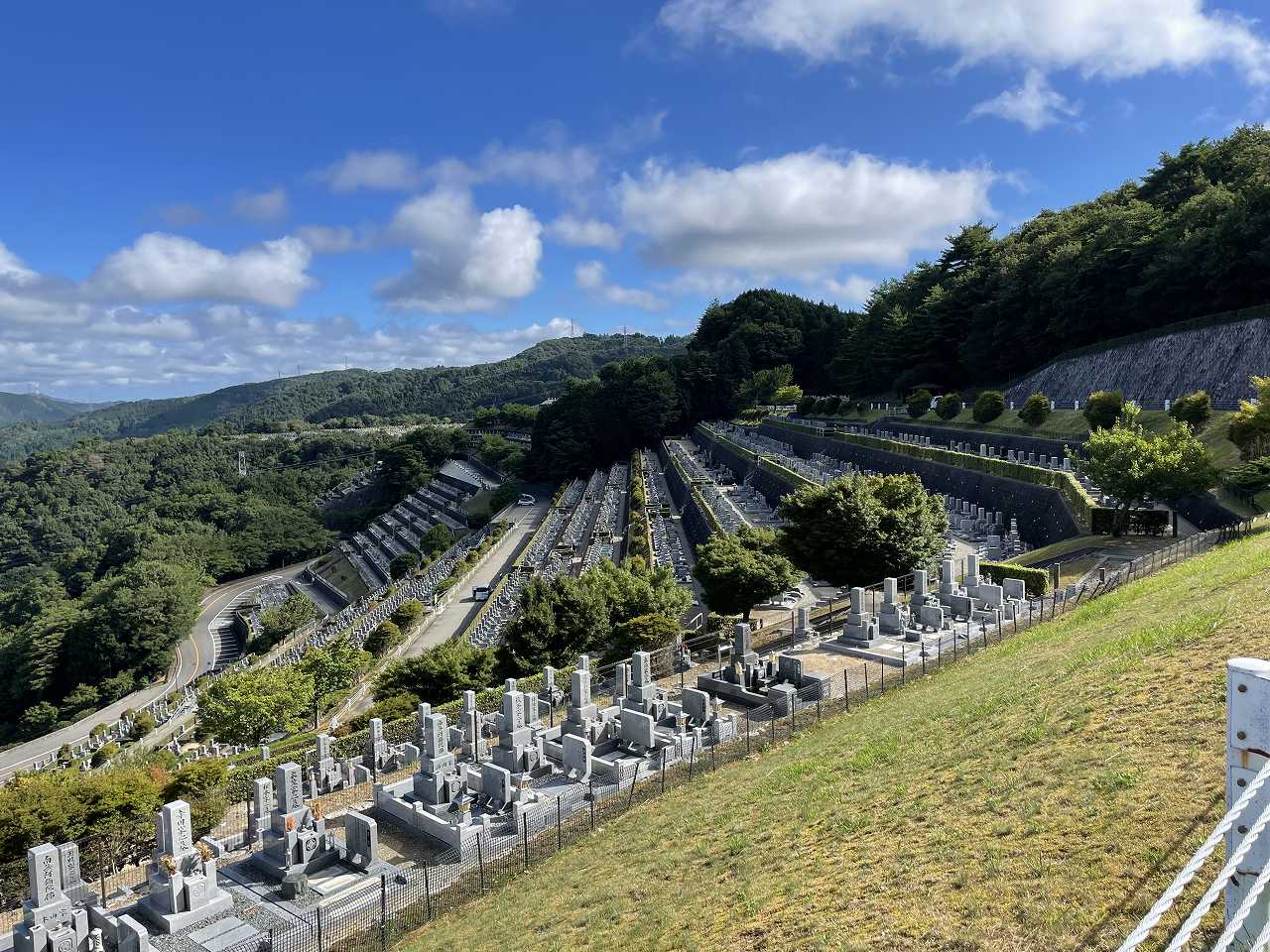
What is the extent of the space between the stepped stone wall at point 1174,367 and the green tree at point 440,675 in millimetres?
32122

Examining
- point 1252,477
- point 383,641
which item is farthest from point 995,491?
point 383,641

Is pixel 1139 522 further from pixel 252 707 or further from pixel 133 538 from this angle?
pixel 133 538

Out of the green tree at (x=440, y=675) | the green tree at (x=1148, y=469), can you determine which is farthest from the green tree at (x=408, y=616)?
the green tree at (x=1148, y=469)

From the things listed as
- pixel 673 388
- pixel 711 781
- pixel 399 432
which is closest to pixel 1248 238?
pixel 711 781

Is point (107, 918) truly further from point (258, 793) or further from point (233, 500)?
point (233, 500)

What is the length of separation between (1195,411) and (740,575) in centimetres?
2031

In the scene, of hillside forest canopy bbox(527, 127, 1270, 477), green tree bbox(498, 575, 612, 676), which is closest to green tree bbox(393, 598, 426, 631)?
green tree bbox(498, 575, 612, 676)

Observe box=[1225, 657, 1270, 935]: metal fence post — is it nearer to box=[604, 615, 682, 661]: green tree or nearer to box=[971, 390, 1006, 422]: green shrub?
box=[604, 615, 682, 661]: green tree

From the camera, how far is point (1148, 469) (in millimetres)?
24875

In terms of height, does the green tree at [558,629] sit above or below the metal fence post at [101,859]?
above

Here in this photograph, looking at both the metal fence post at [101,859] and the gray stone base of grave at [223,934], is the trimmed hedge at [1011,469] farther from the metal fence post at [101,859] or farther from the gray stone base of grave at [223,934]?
the metal fence post at [101,859]

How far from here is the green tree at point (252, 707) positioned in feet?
82.4

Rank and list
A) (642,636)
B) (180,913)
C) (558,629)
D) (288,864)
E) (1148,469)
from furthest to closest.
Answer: (558,629) < (1148,469) < (642,636) < (288,864) < (180,913)

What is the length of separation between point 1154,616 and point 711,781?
747 cm
